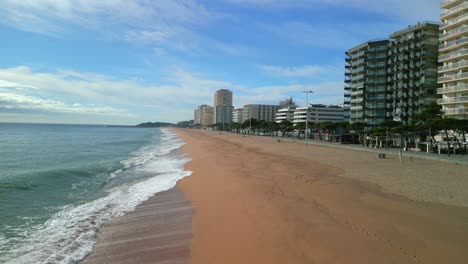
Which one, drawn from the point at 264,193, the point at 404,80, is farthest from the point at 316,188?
the point at 404,80

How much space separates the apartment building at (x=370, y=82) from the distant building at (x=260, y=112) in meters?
93.0

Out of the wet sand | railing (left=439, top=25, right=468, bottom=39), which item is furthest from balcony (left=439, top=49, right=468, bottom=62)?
the wet sand

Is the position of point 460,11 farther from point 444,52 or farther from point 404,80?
point 404,80

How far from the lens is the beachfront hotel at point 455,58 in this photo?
45375mm

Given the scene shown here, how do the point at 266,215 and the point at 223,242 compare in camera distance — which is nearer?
the point at 223,242

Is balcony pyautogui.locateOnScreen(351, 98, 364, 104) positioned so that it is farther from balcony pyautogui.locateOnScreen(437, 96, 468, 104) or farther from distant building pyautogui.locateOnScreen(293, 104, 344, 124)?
distant building pyautogui.locateOnScreen(293, 104, 344, 124)

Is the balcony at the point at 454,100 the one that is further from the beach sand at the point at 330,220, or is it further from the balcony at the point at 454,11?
the beach sand at the point at 330,220

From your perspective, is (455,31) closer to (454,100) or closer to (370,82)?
(454,100)

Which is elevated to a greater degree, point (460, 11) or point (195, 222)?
point (460, 11)

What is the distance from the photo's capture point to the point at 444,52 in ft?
171

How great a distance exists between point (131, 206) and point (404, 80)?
69.6 m

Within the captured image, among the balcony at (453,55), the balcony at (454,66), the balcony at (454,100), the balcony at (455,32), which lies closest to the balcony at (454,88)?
the balcony at (454,100)

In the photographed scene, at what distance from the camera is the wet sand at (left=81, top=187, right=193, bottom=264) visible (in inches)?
243

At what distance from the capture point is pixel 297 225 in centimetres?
767
